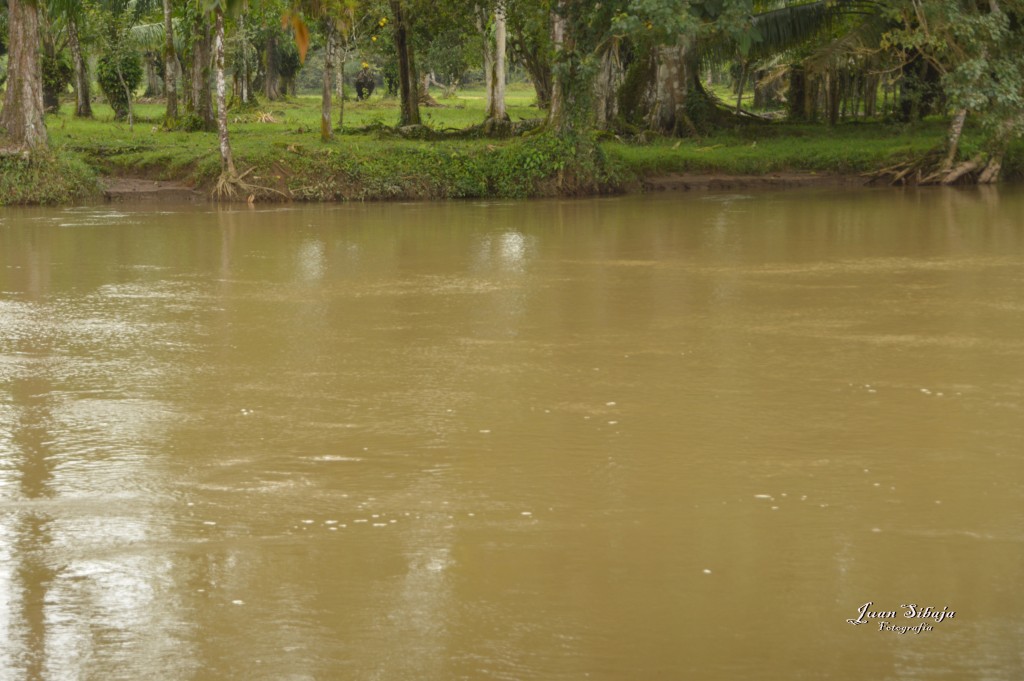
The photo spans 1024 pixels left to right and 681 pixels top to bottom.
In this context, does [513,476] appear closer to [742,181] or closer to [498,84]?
[742,181]

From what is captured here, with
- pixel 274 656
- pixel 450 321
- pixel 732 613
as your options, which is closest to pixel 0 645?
pixel 274 656

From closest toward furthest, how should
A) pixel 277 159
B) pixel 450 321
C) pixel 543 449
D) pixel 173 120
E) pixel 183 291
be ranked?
pixel 543 449
pixel 450 321
pixel 183 291
pixel 277 159
pixel 173 120

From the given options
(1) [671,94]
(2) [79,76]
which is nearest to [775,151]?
(1) [671,94]

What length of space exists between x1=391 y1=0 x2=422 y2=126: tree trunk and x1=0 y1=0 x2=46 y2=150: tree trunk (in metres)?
7.66

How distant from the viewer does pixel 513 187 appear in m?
22.1

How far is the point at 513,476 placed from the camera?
600 centimetres

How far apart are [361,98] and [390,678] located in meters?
44.5

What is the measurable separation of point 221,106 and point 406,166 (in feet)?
10.3

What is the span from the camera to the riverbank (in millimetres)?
21516

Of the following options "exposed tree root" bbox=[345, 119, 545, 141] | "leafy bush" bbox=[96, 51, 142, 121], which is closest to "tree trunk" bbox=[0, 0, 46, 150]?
"exposed tree root" bbox=[345, 119, 545, 141]

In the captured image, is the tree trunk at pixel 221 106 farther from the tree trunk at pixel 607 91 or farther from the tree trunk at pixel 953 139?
the tree trunk at pixel 953 139

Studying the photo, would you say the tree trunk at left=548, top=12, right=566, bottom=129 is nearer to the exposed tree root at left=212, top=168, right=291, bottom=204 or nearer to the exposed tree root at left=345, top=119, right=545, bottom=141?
the exposed tree root at left=345, top=119, right=545, bottom=141

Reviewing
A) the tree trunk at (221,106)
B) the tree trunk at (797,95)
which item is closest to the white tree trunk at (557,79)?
the tree trunk at (221,106)

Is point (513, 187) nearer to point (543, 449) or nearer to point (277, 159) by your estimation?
point (277, 159)
